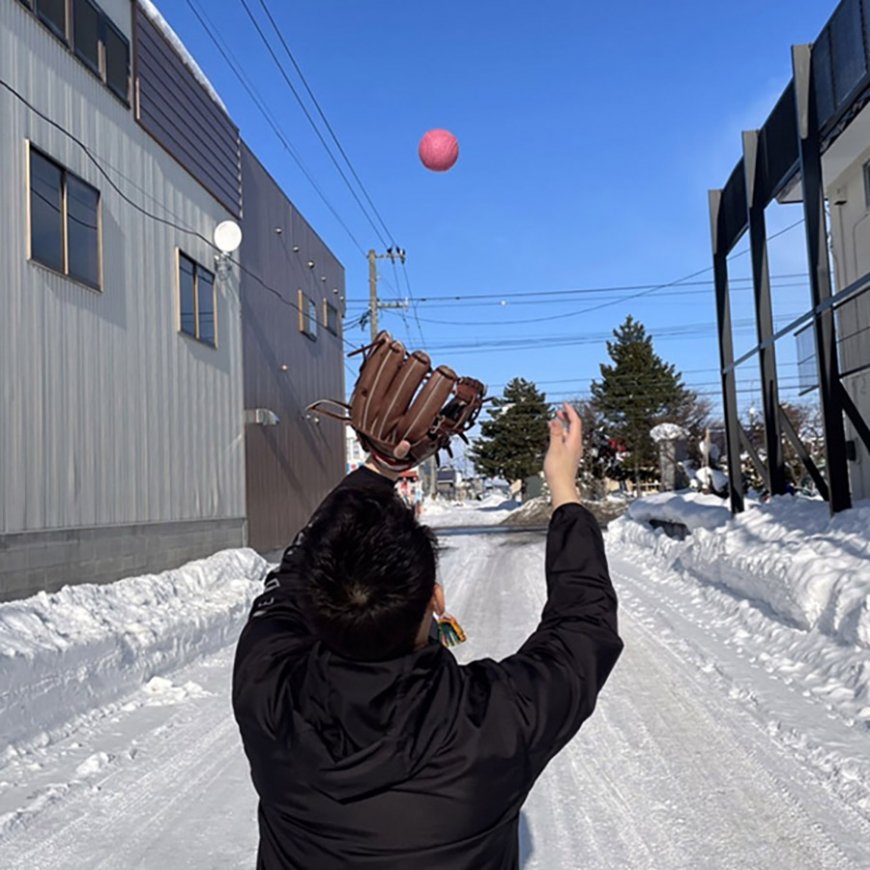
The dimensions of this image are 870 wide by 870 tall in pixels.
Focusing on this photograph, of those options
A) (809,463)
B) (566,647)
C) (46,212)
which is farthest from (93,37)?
(566,647)

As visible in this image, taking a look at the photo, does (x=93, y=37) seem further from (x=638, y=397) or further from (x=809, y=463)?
(x=638, y=397)

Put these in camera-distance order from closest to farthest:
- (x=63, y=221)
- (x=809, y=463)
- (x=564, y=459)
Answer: (x=564, y=459) < (x=63, y=221) < (x=809, y=463)

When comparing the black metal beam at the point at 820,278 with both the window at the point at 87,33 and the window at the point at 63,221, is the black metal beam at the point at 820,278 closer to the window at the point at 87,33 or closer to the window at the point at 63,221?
the window at the point at 63,221

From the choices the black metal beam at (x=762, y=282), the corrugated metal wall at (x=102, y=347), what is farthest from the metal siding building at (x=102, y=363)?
the black metal beam at (x=762, y=282)

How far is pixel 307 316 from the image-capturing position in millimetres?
22734

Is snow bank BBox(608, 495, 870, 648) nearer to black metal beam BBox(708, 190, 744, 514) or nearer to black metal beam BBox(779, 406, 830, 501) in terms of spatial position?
black metal beam BBox(779, 406, 830, 501)

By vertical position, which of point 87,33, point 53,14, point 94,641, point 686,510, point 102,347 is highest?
point 87,33

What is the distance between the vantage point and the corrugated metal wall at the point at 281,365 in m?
17.6

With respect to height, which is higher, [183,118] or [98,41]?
[183,118]

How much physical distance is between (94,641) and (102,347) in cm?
467

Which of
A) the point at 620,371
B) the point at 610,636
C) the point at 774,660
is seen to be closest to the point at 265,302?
the point at 774,660

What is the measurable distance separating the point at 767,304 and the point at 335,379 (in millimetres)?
14088

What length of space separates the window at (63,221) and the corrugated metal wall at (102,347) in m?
0.15

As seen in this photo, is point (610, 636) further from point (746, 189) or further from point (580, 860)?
point (746, 189)
